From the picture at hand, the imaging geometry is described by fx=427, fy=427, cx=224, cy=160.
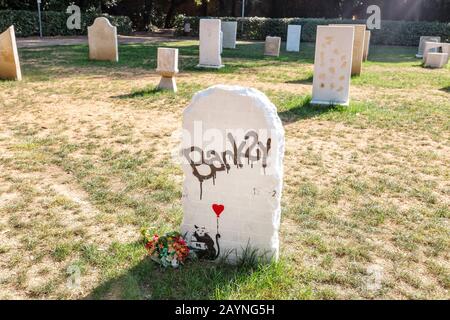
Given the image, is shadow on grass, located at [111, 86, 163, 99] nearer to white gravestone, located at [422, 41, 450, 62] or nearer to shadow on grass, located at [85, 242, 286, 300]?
shadow on grass, located at [85, 242, 286, 300]

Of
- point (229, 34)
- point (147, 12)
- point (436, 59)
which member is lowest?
point (436, 59)

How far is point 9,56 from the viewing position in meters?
10.0

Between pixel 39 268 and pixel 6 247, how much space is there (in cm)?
47

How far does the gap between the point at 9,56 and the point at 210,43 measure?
5507 mm

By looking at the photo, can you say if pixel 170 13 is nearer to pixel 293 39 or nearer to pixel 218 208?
pixel 293 39

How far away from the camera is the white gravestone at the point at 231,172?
2930mm

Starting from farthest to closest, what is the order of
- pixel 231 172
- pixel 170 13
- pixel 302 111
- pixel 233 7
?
1. pixel 170 13
2. pixel 233 7
3. pixel 302 111
4. pixel 231 172

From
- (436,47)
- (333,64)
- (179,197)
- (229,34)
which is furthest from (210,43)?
(179,197)

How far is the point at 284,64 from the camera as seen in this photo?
49.5 ft

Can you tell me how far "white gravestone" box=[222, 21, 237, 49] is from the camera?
19945mm

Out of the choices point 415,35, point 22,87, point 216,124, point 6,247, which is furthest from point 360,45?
point 415,35

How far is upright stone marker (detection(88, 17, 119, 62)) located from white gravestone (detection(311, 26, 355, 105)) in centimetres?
755

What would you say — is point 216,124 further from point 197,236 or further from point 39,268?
point 39,268

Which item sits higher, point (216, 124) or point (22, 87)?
point (216, 124)
